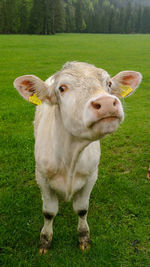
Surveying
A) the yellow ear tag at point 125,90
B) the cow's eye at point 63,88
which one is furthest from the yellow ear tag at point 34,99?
the yellow ear tag at point 125,90

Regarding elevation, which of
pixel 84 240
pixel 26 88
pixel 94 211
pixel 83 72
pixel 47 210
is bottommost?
pixel 94 211

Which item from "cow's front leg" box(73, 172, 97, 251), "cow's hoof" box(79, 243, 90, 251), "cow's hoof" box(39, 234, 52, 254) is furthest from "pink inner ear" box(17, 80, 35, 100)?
"cow's hoof" box(79, 243, 90, 251)

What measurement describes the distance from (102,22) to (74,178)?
92.9 meters

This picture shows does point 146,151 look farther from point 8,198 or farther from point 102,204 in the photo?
point 8,198

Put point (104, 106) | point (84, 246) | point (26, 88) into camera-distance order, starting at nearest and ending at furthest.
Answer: point (104, 106) < point (26, 88) < point (84, 246)

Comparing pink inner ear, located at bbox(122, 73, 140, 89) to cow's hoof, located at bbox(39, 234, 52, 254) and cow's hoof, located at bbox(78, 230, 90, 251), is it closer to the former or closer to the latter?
cow's hoof, located at bbox(78, 230, 90, 251)

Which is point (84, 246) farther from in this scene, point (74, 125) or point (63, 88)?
point (63, 88)

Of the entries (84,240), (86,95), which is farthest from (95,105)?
(84,240)

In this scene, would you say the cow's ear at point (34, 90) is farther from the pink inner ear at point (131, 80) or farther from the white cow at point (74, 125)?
the pink inner ear at point (131, 80)

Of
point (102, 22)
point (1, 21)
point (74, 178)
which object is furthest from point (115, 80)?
point (102, 22)

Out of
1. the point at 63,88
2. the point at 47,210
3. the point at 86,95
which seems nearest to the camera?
the point at 86,95

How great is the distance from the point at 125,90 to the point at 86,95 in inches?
37.7

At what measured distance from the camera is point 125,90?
2.68 m

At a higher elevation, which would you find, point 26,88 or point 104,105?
point 104,105
